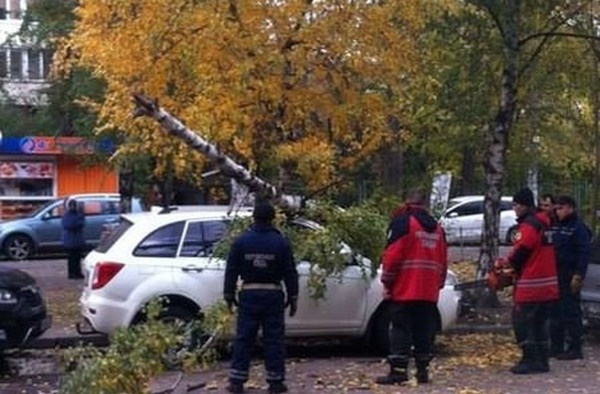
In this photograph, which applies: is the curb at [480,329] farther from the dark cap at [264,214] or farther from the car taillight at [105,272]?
the dark cap at [264,214]

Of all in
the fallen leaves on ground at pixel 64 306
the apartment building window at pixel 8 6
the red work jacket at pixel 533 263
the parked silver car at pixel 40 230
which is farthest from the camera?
the apartment building window at pixel 8 6

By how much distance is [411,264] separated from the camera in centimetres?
1228

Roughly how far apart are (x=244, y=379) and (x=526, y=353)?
286 cm

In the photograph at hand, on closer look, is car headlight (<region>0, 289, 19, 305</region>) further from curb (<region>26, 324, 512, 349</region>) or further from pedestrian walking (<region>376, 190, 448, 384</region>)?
pedestrian walking (<region>376, 190, 448, 384</region>)

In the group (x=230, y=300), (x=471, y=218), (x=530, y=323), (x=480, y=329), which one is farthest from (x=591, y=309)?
(x=471, y=218)

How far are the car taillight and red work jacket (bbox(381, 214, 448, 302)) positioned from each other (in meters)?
3.27

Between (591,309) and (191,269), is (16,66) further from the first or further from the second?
(591,309)

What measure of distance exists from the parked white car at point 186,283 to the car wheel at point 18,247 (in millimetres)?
17998

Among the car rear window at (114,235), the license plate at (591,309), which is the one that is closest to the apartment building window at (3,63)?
the car rear window at (114,235)

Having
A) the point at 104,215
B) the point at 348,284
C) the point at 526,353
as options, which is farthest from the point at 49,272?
the point at 526,353

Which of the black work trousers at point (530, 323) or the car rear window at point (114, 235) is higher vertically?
the car rear window at point (114, 235)

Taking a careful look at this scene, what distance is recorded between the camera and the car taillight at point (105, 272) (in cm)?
1425

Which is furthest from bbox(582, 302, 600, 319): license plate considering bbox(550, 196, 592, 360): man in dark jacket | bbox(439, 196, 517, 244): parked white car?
bbox(439, 196, 517, 244): parked white car

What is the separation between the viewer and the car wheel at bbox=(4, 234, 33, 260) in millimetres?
32438
